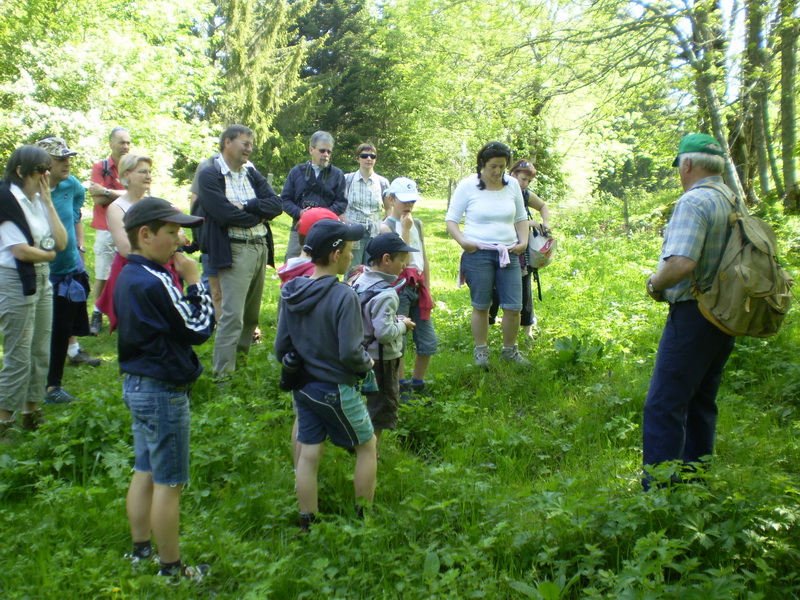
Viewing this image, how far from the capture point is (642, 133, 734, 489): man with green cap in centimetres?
352

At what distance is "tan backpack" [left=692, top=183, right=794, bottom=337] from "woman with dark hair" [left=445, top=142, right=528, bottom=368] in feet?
9.01

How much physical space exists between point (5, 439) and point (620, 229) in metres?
15.5

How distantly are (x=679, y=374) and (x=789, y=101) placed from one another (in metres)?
5.73

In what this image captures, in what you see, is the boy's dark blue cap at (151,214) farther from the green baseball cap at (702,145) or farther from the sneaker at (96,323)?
the sneaker at (96,323)

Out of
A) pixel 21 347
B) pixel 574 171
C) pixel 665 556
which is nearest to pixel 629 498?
pixel 665 556

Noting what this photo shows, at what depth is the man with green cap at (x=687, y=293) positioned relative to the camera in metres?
3.52

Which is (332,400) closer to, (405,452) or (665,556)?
(405,452)

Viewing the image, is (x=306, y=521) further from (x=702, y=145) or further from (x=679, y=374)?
(x=702, y=145)

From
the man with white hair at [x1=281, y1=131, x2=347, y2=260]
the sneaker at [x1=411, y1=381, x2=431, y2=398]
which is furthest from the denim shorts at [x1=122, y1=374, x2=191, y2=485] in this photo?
the man with white hair at [x1=281, y1=131, x2=347, y2=260]

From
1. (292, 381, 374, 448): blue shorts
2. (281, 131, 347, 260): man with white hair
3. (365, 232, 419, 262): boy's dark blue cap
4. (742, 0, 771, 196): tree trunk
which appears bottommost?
(292, 381, 374, 448): blue shorts

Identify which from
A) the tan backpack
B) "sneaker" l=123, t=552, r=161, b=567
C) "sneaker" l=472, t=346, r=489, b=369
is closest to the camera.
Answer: "sneaker" l=123, t=552, r=161, b=567

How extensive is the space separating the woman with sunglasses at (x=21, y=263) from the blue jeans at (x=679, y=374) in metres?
4.15

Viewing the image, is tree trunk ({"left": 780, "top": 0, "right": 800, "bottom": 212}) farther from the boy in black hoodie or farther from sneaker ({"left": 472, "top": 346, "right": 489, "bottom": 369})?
the boy in black hoodie

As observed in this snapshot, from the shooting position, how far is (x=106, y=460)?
4160 millimetres
